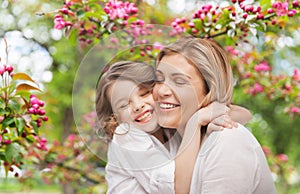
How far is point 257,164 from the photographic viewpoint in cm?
121

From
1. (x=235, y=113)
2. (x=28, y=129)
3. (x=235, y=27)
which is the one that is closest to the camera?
(x=235, y=113)

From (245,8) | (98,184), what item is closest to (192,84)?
(245,8)

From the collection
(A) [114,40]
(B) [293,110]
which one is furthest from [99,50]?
(B) [293,110]

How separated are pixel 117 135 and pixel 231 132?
0.96 ft

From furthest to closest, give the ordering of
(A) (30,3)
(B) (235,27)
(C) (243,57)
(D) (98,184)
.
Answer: (A) (30,3) < (D) (98,184) < (C) (243,57) < (B) (235,27)

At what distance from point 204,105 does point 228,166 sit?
6.9 inches

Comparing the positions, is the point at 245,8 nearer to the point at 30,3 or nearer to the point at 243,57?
the point at 243,57

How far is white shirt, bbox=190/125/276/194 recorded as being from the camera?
3.78 feet

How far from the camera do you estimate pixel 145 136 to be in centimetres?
123

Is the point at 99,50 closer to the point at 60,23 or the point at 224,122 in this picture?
the point at 60,23

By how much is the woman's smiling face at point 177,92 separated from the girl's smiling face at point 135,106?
21 mm

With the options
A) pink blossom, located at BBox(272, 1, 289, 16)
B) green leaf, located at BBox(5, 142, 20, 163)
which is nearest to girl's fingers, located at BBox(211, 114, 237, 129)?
pink blossom, located at BBox(272, 1, 289, 16)

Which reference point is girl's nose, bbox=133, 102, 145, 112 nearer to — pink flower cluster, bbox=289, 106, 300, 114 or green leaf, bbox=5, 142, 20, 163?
green leaf, bbox=5, 142, 20, 163

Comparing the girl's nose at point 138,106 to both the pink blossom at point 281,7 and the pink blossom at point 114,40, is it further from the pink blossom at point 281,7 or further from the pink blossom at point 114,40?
the pink blossom at point 281,7
